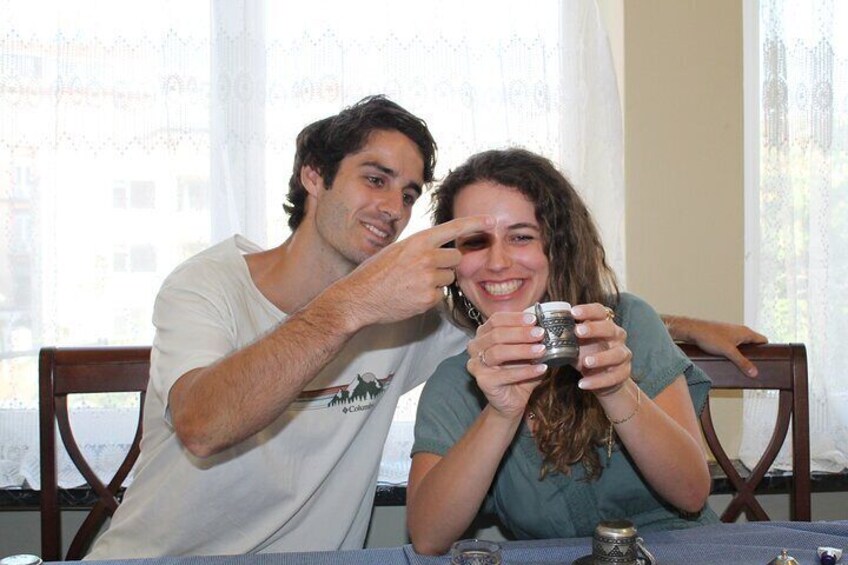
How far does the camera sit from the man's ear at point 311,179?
2078 mm

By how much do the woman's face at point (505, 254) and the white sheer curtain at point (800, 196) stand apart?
1.15m

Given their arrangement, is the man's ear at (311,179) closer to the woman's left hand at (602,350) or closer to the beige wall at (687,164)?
the woman's left hand at (602,350)

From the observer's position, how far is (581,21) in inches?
101

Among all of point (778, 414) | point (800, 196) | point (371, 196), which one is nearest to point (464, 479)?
point (371, 196)

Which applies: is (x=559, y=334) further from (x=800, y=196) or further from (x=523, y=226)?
(x=800, y=196)

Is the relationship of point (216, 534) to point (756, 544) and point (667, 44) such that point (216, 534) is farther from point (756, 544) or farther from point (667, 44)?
point (667, 44)

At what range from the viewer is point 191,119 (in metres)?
2.51

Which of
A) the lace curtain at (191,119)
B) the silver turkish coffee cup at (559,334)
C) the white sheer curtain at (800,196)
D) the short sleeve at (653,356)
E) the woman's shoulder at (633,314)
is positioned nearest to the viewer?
the silver turkish coffee cup at (559,334)

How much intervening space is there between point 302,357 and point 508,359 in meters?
0.35

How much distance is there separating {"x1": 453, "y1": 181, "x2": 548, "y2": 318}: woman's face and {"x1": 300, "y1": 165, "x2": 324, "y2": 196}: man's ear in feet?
1.49

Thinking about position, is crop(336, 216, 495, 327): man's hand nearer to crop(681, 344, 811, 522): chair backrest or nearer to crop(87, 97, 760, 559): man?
crop(87, 97, 760, 559): man

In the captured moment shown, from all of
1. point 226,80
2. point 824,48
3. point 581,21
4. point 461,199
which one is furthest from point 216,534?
point 824,48

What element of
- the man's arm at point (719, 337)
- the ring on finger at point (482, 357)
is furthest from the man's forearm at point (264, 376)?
the man's arm at point (719, 337)

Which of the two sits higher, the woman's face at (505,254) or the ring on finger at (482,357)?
the woman's face at (505,254)
